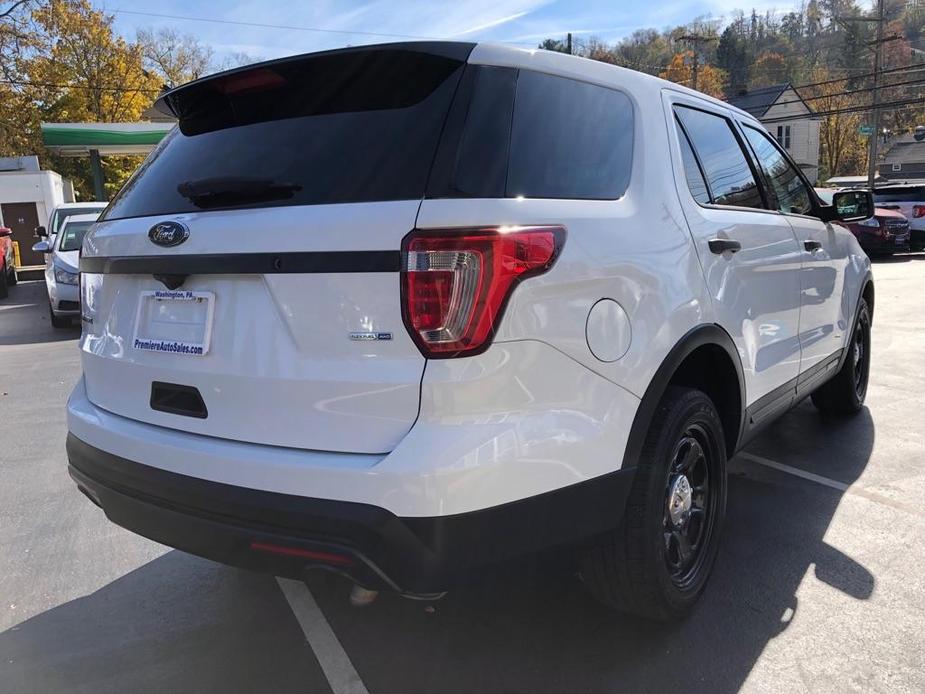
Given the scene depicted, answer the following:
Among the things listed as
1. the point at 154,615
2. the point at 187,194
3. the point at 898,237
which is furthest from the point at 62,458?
the point at 898,237

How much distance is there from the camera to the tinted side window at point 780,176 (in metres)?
3.83

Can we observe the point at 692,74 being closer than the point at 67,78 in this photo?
No

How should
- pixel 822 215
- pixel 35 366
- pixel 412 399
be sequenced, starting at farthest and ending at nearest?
pixel 35 366 < pixel 822 215 < pixel 412 399

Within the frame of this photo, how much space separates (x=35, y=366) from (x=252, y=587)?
6.16 m

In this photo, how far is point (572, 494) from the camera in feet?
6.98

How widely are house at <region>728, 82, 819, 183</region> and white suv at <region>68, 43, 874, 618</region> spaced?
55689 mm

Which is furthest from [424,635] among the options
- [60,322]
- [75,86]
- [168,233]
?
[75,86]

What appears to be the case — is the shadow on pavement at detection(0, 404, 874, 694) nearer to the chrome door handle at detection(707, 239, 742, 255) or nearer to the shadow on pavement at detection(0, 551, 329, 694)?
the shadow on pavement at detection(0, 551, 329, 694)

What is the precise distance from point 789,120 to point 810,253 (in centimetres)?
5608

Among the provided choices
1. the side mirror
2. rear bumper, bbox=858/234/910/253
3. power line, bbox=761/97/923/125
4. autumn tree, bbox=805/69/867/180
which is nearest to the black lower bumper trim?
the side mirror

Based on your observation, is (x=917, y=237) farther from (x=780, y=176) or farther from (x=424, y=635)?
(x=424, y=635)

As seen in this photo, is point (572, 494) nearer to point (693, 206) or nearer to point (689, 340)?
point (689, 340)

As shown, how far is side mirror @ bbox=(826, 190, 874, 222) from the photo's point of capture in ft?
14.7

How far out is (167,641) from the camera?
8.95 feet
